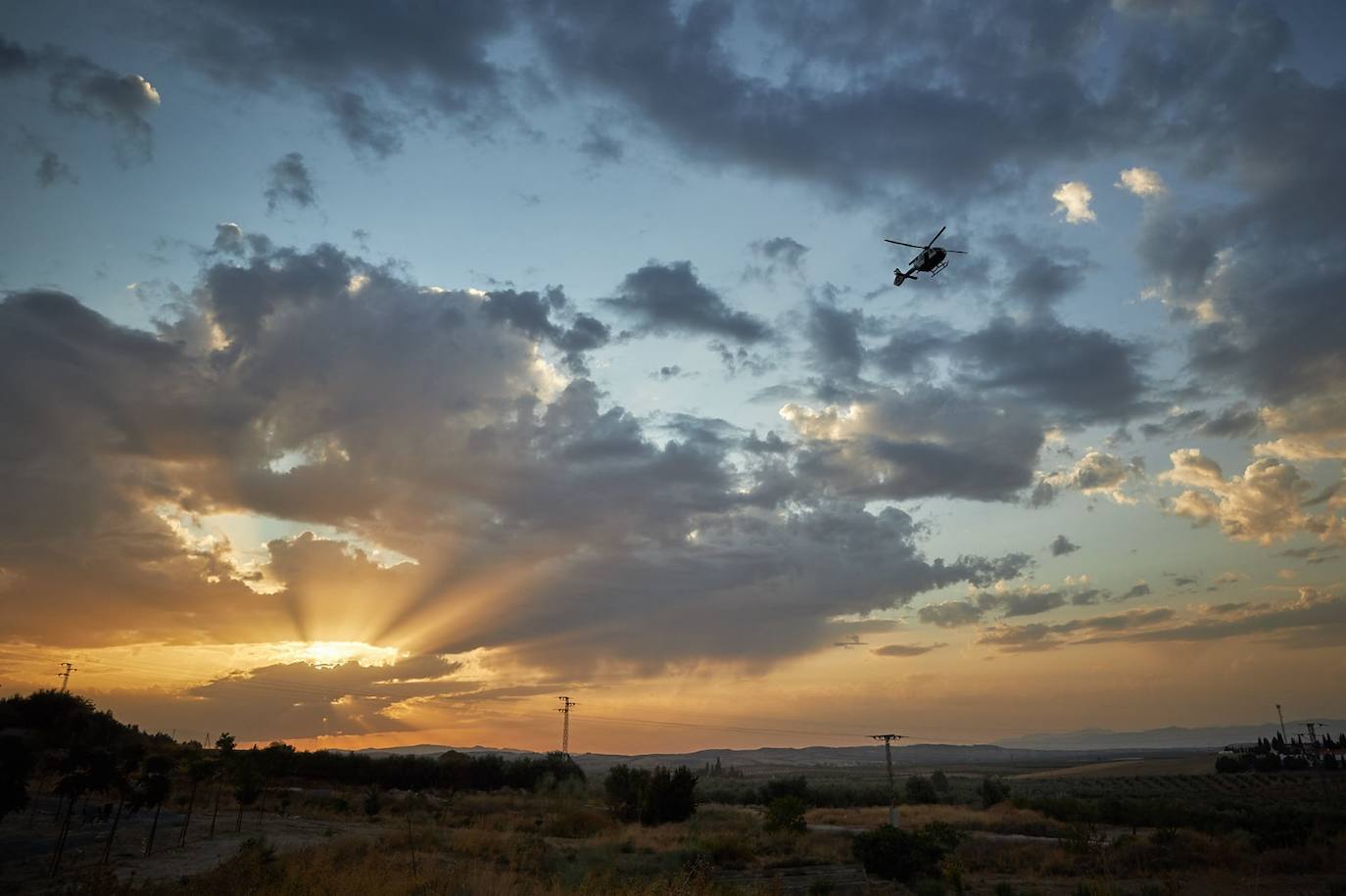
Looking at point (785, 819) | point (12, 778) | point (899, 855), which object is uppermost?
point (12, 778)

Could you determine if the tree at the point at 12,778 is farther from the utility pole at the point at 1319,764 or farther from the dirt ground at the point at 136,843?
the utility pole at the point at 1319,764

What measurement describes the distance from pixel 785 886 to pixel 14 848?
29.2 metres

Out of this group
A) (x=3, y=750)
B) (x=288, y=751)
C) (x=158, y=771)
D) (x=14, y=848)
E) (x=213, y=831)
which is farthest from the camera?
(x=288, y=751)

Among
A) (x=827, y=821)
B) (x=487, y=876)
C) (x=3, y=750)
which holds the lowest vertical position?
(x=827, y=821)

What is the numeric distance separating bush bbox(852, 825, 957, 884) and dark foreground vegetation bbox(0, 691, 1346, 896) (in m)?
0.07

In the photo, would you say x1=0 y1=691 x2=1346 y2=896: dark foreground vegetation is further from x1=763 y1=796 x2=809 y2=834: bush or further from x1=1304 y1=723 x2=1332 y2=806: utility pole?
x1=1304 y1=723 x2=1332 y2=806: utility pole

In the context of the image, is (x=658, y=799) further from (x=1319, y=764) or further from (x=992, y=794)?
(x=1319, y=764)

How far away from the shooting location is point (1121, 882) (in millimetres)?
26750

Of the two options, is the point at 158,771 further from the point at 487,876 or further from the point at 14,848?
the point at 487,876

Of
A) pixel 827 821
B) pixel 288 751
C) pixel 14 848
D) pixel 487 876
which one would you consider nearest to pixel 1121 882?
pixel 487 876

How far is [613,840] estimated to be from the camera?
3666 cm

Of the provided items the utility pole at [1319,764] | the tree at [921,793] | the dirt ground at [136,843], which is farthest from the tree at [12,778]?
the utility pole at [1319,764]

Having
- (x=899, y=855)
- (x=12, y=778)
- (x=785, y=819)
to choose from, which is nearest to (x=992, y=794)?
(x=785, y=819)

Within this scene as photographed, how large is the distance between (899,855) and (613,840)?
16.1 meters
